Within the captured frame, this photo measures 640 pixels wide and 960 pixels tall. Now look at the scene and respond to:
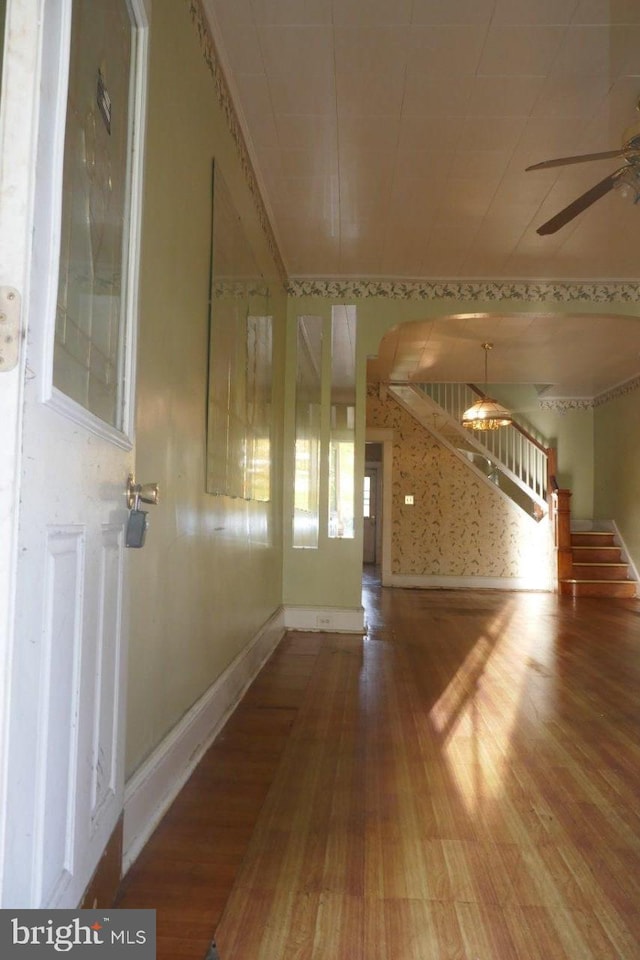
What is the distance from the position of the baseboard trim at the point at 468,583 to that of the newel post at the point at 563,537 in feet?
1.65

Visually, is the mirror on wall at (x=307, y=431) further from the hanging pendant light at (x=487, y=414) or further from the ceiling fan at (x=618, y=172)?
the hanging pendant light at (x=487, y=414)

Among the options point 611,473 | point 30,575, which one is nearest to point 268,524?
point 30,575

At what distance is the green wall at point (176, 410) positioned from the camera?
191 centimetres

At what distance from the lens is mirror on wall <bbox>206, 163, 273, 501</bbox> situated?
275 centimetres

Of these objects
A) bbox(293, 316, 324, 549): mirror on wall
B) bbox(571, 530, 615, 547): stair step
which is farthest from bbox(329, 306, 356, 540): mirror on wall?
bbox(571, 530, 615, 547): stair step

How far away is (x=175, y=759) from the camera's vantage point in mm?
2221

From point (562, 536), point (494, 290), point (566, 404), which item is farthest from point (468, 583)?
point (494, 290)

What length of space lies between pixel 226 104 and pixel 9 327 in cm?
281

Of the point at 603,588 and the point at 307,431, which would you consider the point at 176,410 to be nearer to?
the point at 307,431

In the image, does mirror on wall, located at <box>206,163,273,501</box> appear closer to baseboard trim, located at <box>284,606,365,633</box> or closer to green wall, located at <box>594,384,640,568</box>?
baseboard trim, located at <box>284,606,365,633</box>

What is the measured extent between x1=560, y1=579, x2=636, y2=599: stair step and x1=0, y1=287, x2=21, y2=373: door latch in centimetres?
888

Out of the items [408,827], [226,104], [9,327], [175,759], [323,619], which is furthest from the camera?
[323,619]

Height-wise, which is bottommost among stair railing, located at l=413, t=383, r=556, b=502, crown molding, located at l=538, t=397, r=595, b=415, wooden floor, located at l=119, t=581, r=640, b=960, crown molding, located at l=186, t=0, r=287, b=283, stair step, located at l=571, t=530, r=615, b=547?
wooden floor, located at l=119, t=581, r=640, b=960

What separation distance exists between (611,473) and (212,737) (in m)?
8.41
